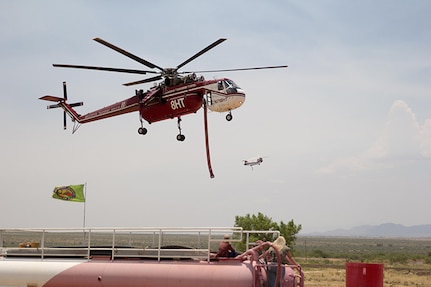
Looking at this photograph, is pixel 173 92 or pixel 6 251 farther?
pixel 173 92

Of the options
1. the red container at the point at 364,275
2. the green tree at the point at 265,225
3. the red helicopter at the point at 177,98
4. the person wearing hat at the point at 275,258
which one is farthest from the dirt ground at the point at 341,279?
the person wearing hat at the point at 275,258

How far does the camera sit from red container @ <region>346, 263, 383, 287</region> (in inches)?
685

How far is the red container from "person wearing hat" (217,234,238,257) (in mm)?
2862

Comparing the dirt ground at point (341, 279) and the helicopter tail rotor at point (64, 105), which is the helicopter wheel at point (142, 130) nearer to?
the helicopter tail rotor at point (64, 105)

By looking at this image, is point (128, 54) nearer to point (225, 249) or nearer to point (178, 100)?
point (178, 100)

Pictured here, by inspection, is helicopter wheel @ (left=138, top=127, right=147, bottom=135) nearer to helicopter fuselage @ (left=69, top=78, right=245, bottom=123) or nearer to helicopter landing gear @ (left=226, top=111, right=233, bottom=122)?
helicopter fuselage @ (left=69, top=78, right=245, bottom=123)

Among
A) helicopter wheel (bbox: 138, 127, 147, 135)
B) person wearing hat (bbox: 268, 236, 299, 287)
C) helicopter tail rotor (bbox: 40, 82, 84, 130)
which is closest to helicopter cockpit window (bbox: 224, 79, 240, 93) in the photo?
helicopter wheel (bbox: 138, 127, 147, 135)

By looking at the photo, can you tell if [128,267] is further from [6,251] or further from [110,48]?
[110,48]

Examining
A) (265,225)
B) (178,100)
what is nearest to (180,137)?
(178,100)

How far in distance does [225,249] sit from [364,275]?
3.42m

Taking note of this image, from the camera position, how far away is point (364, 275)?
57.2ft

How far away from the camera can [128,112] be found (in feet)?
138

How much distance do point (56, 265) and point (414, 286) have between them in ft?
126

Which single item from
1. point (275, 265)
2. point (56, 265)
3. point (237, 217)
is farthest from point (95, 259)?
point (237, 217)
